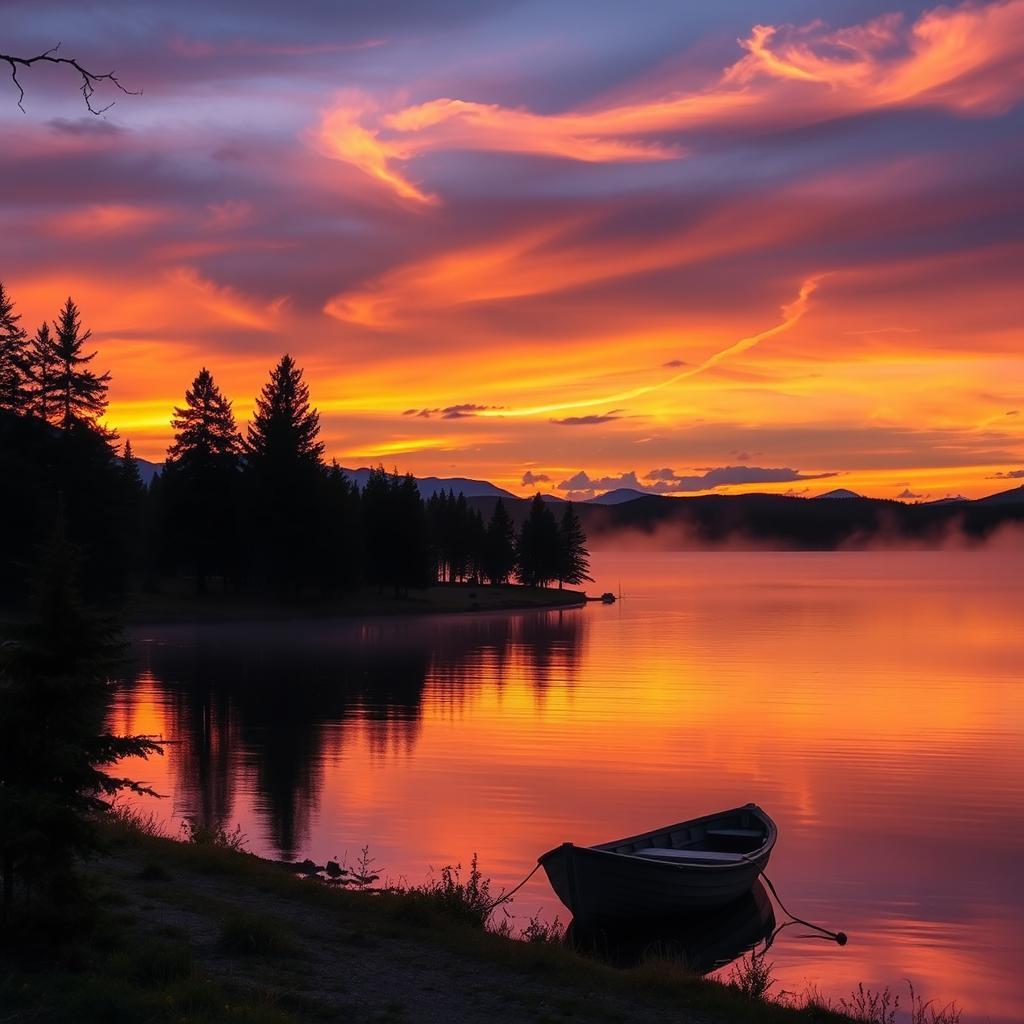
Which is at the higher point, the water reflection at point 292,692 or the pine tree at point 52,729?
the pine tree at point 52,729

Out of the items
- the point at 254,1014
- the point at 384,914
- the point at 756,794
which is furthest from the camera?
the point at 756,794

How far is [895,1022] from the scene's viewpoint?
52.7 ft

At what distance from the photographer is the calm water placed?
22375mm

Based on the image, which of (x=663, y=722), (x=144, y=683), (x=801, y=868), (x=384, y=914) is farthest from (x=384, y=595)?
(x=384, y=914)

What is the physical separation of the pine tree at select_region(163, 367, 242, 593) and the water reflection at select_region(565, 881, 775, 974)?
245 feet

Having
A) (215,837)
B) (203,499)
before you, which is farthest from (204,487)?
(215,837)

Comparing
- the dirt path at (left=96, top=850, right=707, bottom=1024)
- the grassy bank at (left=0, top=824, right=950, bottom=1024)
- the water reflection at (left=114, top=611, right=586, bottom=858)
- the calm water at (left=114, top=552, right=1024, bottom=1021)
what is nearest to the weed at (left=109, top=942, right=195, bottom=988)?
the grassy bank at (left=0, top=824, right=950, bottom=1024)

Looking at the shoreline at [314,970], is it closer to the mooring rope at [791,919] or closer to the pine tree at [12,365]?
the mooring rope at [791,919]

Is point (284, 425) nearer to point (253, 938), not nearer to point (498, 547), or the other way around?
point (498, 547)

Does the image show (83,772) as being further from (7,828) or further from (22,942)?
(22,942)

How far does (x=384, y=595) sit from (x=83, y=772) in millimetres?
103189

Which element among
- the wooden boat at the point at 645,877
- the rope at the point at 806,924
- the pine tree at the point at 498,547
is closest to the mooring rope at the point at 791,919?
the rope at the point at 806,924

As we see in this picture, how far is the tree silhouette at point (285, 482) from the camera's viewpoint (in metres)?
93.3

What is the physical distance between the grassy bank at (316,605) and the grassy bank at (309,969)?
179 feet
